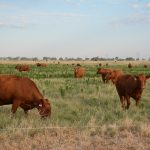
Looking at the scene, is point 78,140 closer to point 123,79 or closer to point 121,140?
point 121,140

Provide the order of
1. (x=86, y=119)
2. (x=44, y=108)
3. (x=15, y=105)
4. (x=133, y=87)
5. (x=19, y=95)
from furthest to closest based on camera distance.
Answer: (x=133, y=87) → (x=19, y=95) → (x=15, y=105) → (x=44, y=108) → (x=86, y=119)

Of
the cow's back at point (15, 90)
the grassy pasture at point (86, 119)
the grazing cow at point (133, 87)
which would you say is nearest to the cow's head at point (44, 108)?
the grassy pasture at point (86, 119)

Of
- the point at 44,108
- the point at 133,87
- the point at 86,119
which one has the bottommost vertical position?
the point at 86,119

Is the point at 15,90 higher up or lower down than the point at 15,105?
higher up

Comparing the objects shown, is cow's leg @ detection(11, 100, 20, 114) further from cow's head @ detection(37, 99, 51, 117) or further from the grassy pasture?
cow's head @ detection(37, 99, 51, 117)

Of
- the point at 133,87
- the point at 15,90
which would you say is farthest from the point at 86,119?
the point at 133,87

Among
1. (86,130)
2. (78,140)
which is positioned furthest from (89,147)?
(86,130)

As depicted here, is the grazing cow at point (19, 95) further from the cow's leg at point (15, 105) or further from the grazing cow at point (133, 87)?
the grazing cow at point (133, 87)

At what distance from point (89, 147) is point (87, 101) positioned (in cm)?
905

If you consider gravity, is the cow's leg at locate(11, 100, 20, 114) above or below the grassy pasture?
above

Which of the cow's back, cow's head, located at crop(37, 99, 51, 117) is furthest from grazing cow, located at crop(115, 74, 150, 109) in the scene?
the cow's back

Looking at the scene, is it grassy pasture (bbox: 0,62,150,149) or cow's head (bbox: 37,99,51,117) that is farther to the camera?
cow's head (bbox: 37,99,51,117)

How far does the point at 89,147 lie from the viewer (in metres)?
8.43

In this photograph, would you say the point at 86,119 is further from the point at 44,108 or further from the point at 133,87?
the point at 133,87
